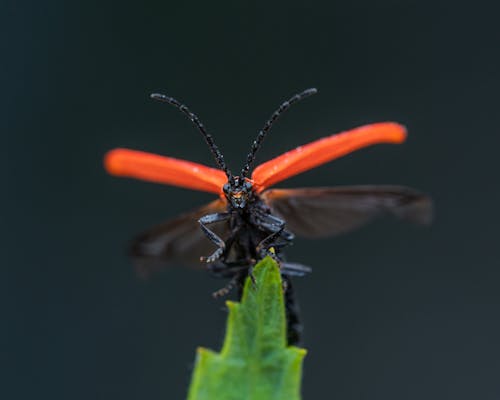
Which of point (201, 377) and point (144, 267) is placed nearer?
point (201, 377)

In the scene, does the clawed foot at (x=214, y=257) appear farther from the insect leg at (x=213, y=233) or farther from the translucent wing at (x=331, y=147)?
the translucent wing at (x=331, y=147)

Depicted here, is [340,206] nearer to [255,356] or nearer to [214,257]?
[214,257]

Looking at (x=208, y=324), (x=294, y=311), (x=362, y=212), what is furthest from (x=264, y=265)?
(x=208, y=324)

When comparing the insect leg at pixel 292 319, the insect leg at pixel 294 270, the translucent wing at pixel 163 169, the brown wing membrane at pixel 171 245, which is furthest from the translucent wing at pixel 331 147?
the brown wing membrane at pixel 171 245

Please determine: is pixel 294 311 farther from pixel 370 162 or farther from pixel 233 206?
pixel 370 162

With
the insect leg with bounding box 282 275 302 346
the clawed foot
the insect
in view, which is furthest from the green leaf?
the insect leg with bounding box 282 275 302 346

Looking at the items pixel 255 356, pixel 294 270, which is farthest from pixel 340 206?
pixel 255 356

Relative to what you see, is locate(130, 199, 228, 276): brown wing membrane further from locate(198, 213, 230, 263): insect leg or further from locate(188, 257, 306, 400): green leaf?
locate(188, 257, 306, 400): green leaf
